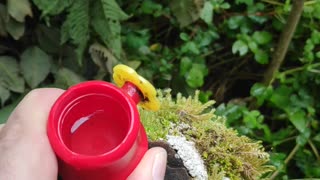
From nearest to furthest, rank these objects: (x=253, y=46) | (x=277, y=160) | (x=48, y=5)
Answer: (x=277, y=160)
(x=48, y=5)
(x=253, y=46)

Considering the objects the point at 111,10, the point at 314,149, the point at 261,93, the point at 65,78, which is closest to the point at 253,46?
the point at 261,93

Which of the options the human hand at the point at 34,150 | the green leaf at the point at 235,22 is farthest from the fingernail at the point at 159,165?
the green leaf at the point at 235,22

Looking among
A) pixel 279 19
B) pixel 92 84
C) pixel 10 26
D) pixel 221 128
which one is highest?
pixel 92 84

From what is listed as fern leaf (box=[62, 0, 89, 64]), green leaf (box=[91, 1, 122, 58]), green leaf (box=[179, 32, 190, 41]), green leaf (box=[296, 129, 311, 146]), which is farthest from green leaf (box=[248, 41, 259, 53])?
fern leaf (box=[62, 0, 89, 64])

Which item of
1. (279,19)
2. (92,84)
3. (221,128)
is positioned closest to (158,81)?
(279,19)

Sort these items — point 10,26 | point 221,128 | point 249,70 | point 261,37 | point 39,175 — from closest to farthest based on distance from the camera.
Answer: point 39,175
point 221,128
point 10,26
point 261,37
point 249,70

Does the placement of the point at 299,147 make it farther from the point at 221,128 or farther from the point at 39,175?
the point at 39,175

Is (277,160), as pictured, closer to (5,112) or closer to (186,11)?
(186,11)
